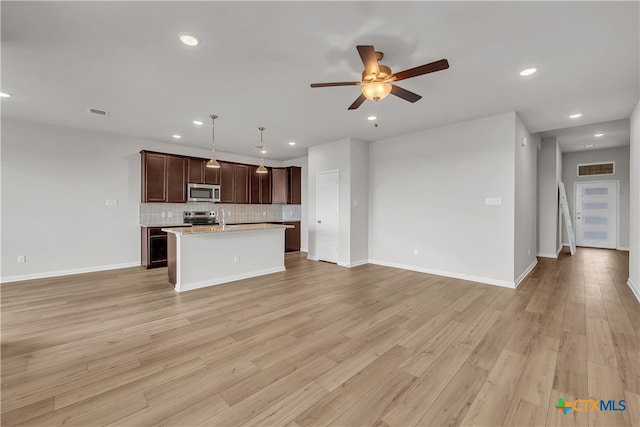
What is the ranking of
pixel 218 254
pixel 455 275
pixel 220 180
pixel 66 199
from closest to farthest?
pixel 218 254 → pixel 455 275 → pixel 66 199 → pixel 220 180

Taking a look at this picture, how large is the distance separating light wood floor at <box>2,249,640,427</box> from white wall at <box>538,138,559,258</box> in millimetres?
2879

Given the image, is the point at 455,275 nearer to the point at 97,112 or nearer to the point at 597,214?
the point at 97,112

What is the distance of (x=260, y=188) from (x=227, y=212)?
1106 millimetres

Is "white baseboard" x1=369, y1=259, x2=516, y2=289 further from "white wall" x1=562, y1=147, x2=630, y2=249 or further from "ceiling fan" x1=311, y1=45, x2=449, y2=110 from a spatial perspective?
"white wall" x1=562, y1=147, x2=630, y2=249

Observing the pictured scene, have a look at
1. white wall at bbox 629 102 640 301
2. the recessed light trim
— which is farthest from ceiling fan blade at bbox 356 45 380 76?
white wall at bbox 629 102 640 301

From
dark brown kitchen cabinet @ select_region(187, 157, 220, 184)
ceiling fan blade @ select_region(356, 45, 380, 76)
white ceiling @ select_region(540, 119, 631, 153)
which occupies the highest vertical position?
white ceiling @ select_region(540, 119, 631, 153)

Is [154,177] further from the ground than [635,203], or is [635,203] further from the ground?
[154,177]

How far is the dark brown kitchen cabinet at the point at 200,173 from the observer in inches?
251

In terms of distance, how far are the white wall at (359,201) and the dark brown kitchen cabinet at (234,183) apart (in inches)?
122

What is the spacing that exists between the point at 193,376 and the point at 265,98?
3.21 m

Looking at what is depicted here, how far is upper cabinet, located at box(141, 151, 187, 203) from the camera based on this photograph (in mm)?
5793

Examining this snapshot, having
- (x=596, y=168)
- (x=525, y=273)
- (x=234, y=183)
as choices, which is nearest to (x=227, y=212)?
(x=234, y=183)

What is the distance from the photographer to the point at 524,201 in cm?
506

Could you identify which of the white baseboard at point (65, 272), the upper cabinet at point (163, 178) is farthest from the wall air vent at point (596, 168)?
the white baseboard at point (65, 272)
